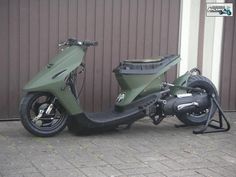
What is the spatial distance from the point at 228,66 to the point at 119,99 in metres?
2.67

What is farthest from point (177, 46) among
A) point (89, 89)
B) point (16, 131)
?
point (16, 131)

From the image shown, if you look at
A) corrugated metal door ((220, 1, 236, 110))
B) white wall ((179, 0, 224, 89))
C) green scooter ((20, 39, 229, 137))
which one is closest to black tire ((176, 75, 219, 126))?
green scooter ((20, 39, 229, 137))

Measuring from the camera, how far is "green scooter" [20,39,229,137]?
262 inches

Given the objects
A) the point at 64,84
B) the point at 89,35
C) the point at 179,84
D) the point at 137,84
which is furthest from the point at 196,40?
the point at 64,84

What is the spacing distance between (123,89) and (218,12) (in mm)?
2509

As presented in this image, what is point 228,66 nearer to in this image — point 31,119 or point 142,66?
point 142,66

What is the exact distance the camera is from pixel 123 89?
725 cm

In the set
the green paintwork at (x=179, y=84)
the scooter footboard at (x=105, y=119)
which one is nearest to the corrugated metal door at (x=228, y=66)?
the green paintwork at (x=179, y=84)

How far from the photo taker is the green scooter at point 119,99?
6.66 m

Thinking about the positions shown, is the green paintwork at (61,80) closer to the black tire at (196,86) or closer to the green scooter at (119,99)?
the green scooter at (119,99)

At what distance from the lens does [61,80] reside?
21.8 feet

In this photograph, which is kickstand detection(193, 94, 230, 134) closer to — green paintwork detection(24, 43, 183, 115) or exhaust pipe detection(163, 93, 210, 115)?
exhaust pipe detection(163, 93, 210, 115)

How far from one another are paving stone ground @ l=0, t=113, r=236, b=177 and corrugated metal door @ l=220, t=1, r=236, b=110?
63.7 inches

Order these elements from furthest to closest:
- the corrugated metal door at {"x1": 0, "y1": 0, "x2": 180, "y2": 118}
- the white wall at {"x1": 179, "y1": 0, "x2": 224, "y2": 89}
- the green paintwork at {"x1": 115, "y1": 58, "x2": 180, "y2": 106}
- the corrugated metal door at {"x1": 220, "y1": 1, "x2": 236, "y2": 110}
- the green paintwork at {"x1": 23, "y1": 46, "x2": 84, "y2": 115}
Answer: the corrugated metal door at {"x1": 220, "y1": 1, "x2": 236, "y2": 110} < the white wall at {"x1": 179, "y1": 0, "x2": 224, "y2": 89} < the corrugated metal door at {"x1": 0, "y1": 0, "x2": 180, "y2": 118} < the green paintwork at {"x1": 115, "y1": 58, "x2": 180, "y2": 106} < the green paintwork at {"x1": 23, "y1": 46, "x2": 84, "y2": 115}
